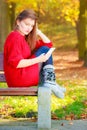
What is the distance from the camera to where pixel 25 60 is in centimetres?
519

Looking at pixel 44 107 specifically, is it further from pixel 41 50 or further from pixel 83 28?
pixel 83 28

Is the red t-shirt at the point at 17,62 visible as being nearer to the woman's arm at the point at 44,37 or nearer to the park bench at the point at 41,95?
the park bench at the point at 41,95

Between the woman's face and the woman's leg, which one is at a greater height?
the woman's face

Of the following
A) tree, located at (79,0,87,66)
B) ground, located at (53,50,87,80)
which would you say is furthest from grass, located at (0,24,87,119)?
tree, located at (79,0,87,66)

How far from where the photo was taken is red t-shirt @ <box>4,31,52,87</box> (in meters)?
5.17

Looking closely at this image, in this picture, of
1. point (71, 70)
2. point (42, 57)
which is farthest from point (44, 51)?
point (71, 70)

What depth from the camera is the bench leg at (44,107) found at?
205 inches

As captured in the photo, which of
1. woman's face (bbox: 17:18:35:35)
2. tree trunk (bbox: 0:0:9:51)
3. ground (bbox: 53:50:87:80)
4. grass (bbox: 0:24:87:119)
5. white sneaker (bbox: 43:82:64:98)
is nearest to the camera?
white sneaker (bbox: 43:82:64:98)

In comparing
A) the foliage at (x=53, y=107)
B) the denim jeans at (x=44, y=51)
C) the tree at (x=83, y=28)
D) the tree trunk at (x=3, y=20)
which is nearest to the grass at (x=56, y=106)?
the foliage at (x=53, y=107)

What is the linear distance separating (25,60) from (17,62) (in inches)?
3.8

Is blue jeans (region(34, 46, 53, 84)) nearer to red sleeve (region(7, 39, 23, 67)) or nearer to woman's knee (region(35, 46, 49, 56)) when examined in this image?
woman's knee (region(35, 46, 49, 56))

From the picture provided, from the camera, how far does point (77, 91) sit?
815 centimetres

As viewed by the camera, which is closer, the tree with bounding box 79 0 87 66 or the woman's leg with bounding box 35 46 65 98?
the woman's leg with bounding box 35 46 65 98

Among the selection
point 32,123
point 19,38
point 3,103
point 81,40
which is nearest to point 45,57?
point 19,38
